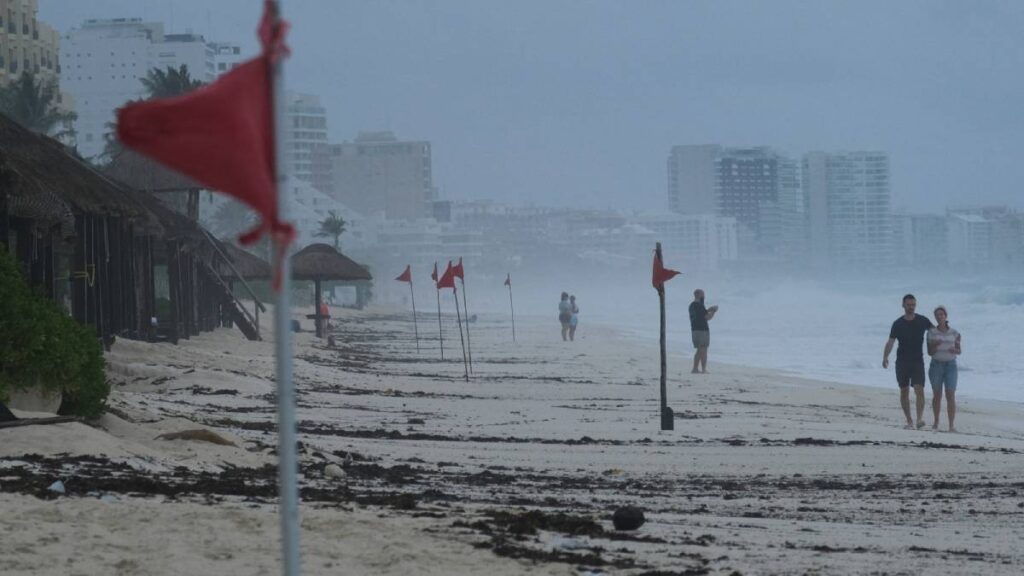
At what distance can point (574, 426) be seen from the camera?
16.7 metres

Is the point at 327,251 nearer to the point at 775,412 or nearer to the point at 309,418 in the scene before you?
the point at 775,412

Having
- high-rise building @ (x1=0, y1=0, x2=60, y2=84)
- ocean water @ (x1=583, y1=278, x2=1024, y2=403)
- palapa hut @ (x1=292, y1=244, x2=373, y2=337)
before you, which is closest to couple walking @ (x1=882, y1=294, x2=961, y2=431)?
ocean water @ (x1=583, y1=278, x2=1024, y2=403)

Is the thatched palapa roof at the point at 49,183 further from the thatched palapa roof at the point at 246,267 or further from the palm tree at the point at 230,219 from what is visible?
the palm tree at the point at 230,219

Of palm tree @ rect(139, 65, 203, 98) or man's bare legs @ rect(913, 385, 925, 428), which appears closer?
man's bare legs @ rect(913, 385, 925, 428)

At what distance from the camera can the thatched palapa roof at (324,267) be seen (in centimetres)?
3916

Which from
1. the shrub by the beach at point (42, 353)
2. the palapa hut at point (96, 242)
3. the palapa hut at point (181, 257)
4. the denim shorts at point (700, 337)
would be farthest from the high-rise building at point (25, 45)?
the shrub by the beach at point (42, 353)

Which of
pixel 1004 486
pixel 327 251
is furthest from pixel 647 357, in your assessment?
pixel 1004 486

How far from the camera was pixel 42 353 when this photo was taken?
10945 millimetres

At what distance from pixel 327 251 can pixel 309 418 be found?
2442cm

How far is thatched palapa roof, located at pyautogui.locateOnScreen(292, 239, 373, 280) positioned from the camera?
39156 mm

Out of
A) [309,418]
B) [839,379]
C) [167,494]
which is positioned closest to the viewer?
[167,494]

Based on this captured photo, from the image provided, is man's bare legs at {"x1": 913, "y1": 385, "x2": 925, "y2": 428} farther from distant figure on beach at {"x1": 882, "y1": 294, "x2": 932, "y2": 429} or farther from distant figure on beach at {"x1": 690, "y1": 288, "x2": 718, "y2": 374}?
distant figure on beach at {"x1": 690, "y1": 288, "x2": 718, "y2": 374}

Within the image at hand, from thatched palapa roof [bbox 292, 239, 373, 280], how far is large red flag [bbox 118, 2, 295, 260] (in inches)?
1385

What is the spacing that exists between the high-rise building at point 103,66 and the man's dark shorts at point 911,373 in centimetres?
16344
